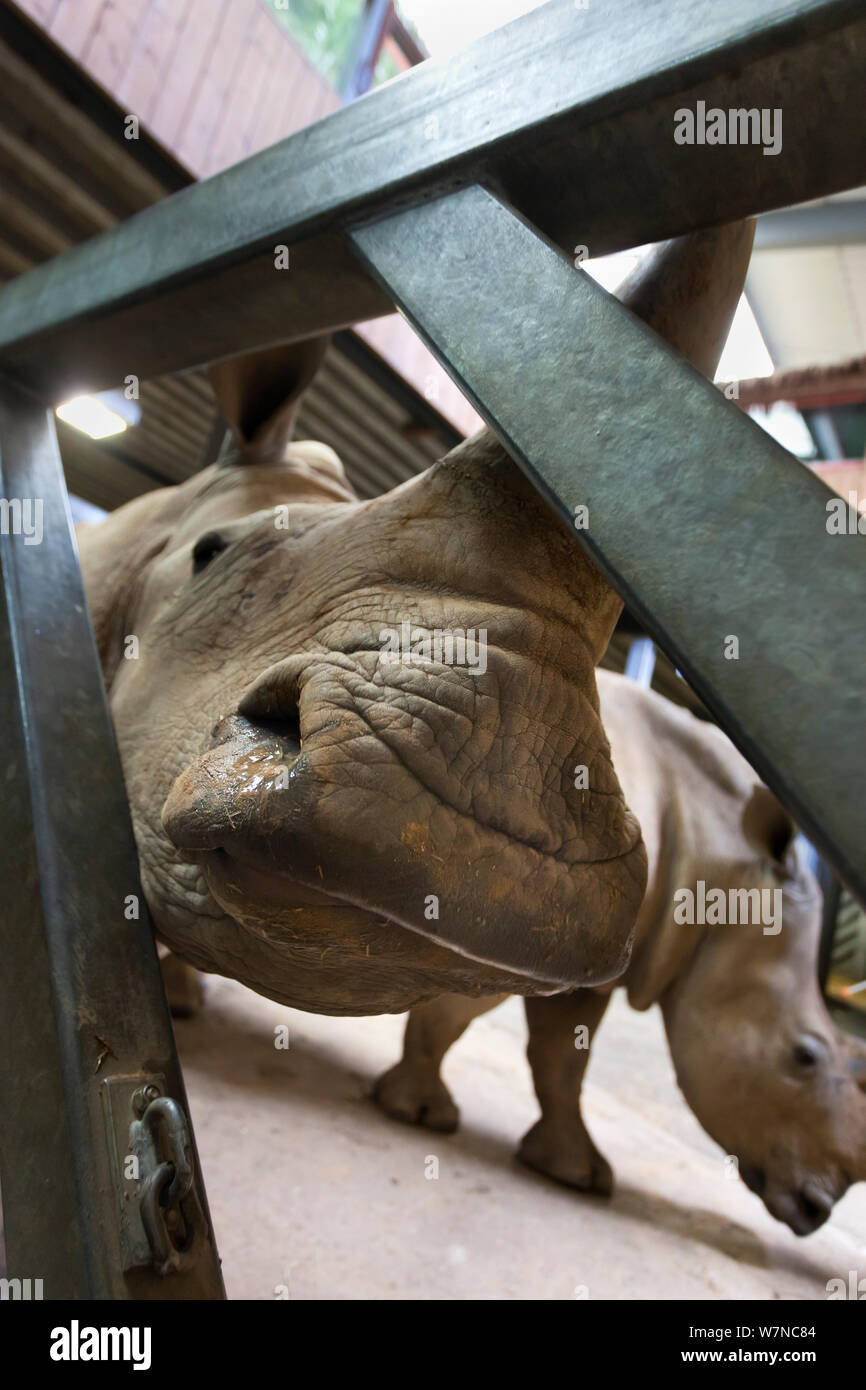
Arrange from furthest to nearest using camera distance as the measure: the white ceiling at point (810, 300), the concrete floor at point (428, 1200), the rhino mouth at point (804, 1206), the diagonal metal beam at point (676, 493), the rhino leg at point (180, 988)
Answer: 1. the white ceiling at point (810, 300)
2. the rhino leg at point (180, 988)
3. the rhino mouth at point (804, 1206)
4. the concrete floor at point (428, 1200)
5. the diagonal metal beam at point (676, 493)

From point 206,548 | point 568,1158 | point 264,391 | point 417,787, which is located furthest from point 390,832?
point 568,1158

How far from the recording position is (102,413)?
20.9 feet

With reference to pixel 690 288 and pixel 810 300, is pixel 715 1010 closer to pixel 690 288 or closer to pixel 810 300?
pixel 690 288

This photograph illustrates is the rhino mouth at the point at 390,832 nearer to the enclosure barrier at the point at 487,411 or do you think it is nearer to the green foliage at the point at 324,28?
the enclosure barrier at the point at 487,411

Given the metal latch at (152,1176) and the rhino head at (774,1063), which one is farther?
the rhino head at (774,1063)

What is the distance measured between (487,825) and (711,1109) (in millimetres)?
2519

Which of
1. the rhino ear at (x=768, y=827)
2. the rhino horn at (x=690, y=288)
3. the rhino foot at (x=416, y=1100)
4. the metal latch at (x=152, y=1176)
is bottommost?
the rhino foot at (x=416, y=1100)

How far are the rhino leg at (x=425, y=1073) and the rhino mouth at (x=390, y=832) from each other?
2.39 m

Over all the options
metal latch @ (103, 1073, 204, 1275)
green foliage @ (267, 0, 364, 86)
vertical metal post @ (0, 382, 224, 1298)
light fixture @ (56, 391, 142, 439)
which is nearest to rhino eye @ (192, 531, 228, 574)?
vertical metal post @ (0, 382, 224, 1298)

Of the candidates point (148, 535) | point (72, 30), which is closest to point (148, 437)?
point (72, 30)

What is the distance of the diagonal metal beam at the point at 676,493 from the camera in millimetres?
905

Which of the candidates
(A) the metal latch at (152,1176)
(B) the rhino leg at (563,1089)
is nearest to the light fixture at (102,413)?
(B) the rhino leg at (563,1089)

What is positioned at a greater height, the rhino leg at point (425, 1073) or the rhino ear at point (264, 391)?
the rhino ear at point (264, 391)

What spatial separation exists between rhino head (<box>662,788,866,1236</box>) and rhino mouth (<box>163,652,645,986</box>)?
2.25 metres
